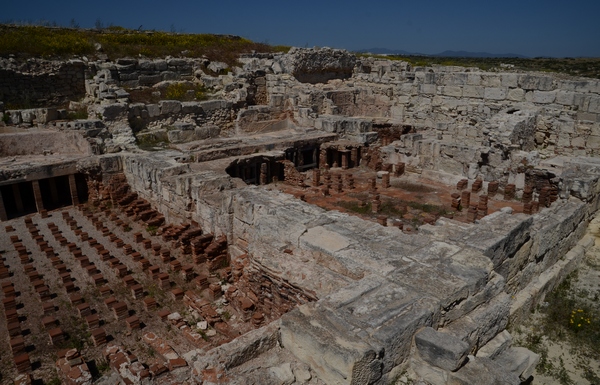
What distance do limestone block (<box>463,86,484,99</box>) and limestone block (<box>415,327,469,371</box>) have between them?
43.9ft

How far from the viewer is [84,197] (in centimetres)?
1204

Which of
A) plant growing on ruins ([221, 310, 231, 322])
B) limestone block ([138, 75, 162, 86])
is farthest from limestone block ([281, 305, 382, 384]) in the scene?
limestone block ([138, 75, 162, 86])

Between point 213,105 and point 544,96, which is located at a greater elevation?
point 544,96

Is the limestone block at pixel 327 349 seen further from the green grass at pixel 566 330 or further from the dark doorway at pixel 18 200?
the dark doorway at pixel 18 200

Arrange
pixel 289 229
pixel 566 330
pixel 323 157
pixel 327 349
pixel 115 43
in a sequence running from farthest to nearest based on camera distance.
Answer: pixel 115 43 → pixel 323 157 → pixel 289 229 → pixel 566 330 → pixel 327 349

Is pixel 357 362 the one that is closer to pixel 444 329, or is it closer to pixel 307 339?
pixel 307 339

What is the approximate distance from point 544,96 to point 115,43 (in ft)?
59.7

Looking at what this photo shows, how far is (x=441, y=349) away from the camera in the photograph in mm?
4027

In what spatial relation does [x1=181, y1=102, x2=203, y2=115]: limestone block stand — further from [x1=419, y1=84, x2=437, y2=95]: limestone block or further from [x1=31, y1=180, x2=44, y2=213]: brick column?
[x1=419, y1=84, x2=437, y2=95]: limestone block

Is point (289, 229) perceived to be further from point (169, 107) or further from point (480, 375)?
point (169, 107)

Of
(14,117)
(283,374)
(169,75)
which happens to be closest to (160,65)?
(169,75)

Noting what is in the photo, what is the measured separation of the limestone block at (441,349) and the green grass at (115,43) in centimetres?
1890

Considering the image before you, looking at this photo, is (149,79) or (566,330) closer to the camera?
(566,330)

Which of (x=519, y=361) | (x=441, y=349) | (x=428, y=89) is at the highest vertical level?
(x=428, y=89)
